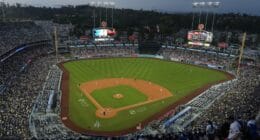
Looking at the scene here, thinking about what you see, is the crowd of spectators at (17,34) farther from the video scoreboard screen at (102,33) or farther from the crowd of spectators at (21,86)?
the video scoreboard screen at (102,33)

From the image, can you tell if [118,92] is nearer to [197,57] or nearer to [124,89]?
[124,89]

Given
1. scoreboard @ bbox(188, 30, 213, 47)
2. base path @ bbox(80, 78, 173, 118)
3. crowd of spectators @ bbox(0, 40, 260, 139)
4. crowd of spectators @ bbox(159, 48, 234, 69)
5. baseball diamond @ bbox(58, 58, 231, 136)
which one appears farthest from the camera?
crowd of spectators @ bbox(159, 48, 234, 69)

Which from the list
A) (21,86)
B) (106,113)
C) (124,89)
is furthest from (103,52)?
(106,113)

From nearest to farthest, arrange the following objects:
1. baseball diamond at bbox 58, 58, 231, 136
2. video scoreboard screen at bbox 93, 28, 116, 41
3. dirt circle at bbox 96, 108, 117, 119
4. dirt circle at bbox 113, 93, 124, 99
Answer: baseball diamond at bbox 58, 58, 231, 136 → dirt circle at bbox 96, 108, 117, 119 → dirt circle at bbox 113, 93, 124, 99 → video scoreboard screen at bbox 93, 28, 116, 41

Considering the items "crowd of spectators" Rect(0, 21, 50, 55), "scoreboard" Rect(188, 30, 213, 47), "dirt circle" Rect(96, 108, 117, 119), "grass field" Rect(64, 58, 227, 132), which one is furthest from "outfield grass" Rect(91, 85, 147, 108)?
"scoreboard" Rect(188, 30, 213, 47)

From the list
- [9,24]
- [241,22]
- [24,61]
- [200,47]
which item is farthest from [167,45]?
[241,22]

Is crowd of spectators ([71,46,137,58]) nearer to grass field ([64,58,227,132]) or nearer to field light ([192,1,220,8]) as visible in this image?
grass field ([64,58,227,132])
